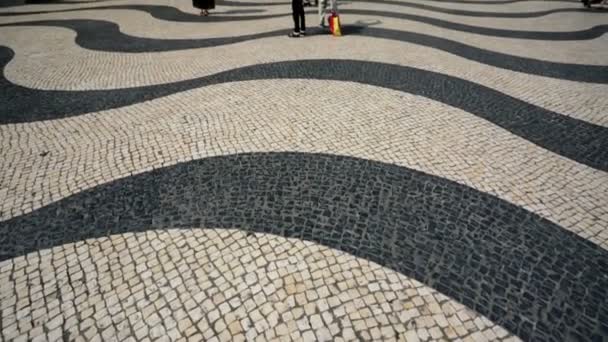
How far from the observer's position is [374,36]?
1079 cm

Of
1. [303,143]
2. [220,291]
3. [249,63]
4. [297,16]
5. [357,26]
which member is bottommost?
[220,291]

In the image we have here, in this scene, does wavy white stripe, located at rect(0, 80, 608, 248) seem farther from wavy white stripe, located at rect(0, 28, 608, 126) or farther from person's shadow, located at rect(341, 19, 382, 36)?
person's shadow, located at rect(341, 19, 382, 36)

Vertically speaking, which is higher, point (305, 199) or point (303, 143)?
point (303, 143)

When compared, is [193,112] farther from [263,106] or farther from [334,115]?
[334,115]

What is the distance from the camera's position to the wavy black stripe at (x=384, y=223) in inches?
116

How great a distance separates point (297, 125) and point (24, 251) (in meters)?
3.84

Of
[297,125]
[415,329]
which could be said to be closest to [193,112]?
[297,125]

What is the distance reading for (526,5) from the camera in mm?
16594

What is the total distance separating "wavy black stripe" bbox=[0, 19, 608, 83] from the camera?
8062 millimetres

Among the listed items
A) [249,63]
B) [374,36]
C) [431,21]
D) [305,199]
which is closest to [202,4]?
[249,63]

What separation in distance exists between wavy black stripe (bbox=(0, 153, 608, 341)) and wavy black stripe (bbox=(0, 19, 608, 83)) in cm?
606

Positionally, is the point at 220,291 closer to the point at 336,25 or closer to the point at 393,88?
the point at 393,88

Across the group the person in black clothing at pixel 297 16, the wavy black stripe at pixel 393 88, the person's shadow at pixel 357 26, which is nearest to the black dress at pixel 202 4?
the person in black clothing at pixel 297 16

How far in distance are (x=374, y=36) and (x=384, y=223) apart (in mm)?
8650
